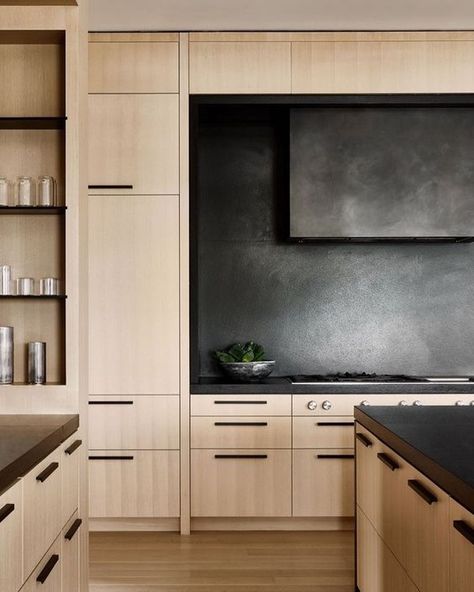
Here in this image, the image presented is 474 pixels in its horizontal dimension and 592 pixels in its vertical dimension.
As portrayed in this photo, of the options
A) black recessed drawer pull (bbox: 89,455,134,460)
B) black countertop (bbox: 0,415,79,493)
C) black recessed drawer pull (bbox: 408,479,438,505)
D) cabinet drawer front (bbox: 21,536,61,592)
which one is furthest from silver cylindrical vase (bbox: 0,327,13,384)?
black recessed drawer pull (bbox: 408,479,438,505)

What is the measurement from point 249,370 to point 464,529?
9.02 feet

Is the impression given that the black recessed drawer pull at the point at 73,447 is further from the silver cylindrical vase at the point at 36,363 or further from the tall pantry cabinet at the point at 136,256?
the tall pantry cabinet at the point at 136,256

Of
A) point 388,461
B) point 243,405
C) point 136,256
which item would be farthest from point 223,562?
point 136,256

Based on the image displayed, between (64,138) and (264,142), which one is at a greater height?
(264,142)

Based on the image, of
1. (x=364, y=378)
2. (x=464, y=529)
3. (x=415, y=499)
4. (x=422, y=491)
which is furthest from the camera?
(x=364, y=378)

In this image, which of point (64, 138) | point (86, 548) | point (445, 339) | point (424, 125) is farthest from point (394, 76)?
point (86, 548)

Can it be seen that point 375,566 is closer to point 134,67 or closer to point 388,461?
point 388,461

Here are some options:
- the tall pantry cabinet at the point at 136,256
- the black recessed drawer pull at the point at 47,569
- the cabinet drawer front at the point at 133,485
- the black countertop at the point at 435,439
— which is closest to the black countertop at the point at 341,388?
the tall pantry cabinet at the point at 136,256

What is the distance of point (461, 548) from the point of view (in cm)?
176

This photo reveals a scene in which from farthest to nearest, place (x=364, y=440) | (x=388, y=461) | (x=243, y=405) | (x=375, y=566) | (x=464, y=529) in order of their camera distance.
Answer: (x=243, y=405) < (x=364, y=440) < (x=375, y=566) < (x=388, y=461) < (x=464, y=529)

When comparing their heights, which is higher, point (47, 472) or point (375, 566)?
point (47, 472)

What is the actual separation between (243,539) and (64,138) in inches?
95.0

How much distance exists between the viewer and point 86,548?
3.07 m

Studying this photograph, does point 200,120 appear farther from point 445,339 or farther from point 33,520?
point 33,520
